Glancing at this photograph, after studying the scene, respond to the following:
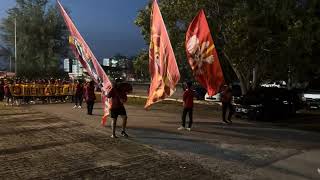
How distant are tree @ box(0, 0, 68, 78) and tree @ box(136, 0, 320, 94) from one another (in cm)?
4499

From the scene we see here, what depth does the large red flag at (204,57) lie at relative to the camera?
15344 mm

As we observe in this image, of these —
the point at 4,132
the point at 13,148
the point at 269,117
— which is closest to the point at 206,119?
the point at 269,117

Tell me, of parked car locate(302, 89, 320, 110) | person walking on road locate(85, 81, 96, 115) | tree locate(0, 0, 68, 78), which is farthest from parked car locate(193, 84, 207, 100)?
tree locate(0, 0, 68, 78)

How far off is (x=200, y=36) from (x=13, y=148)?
6.34 metres

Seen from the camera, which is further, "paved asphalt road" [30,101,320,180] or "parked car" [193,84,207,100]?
"parked car" [193,84,207,100]

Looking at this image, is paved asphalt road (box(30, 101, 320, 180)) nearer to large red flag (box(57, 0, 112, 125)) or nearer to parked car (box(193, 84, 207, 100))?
large red flag (box(57, 0, 112, 125))

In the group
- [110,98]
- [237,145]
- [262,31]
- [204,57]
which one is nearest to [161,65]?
[204,57]

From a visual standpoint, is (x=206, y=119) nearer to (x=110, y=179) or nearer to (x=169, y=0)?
(x=169, y=0)

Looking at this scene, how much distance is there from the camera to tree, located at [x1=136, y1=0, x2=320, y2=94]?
24.1m

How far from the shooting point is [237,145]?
47.2 feet

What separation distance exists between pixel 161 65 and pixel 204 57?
1291 millimetres

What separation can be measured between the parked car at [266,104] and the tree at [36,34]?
4898 cm

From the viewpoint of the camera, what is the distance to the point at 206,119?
861 inches

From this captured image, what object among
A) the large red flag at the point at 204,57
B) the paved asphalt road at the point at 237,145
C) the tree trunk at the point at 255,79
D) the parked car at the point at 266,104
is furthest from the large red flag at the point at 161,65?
the tree trunk at the point at 255,79
